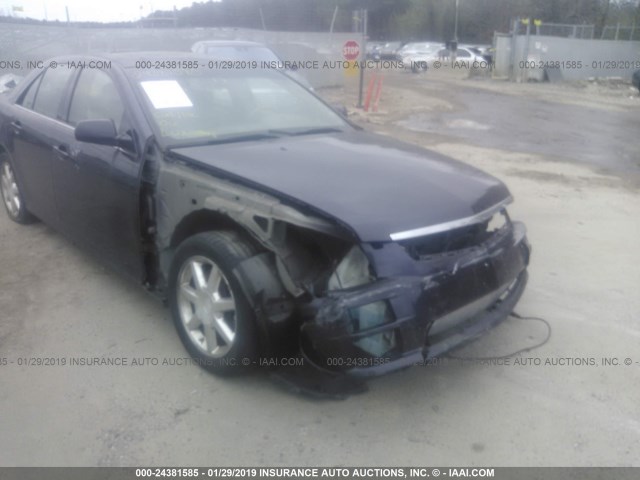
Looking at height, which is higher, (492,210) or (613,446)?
(492,210)

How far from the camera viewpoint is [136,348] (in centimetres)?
→ 364

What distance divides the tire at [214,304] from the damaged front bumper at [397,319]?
0.35 m

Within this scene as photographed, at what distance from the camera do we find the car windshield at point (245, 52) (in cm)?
1256

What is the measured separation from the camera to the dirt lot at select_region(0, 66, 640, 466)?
9.18 ft

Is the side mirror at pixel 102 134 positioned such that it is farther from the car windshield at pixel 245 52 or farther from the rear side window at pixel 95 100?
the car windshield at pixel 245 52

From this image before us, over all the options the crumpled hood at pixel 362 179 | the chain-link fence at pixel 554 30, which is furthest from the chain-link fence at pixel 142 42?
the chain-link fence at pixel 554 30

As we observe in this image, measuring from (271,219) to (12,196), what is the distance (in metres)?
3.74

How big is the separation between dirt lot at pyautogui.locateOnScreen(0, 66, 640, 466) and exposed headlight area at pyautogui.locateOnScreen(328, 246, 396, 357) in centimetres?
46

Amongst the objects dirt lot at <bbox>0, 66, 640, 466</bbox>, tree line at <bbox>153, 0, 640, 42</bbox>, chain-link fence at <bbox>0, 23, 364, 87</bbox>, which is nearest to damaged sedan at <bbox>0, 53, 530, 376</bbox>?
dirt lot at <bbox>0, 66, 640, 466</bbox>

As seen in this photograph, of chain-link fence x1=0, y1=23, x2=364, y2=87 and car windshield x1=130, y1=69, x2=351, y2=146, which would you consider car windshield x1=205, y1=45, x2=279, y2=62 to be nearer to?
chain-link fence x1=0, y1=23, x2=364, y2=87

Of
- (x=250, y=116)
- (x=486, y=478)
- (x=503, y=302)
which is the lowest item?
(x=486, y=478)

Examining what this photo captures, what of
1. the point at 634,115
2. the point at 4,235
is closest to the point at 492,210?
the point at 4,235

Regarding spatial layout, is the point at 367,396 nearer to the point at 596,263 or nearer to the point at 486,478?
the point at 486,478

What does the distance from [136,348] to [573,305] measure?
2.88m
